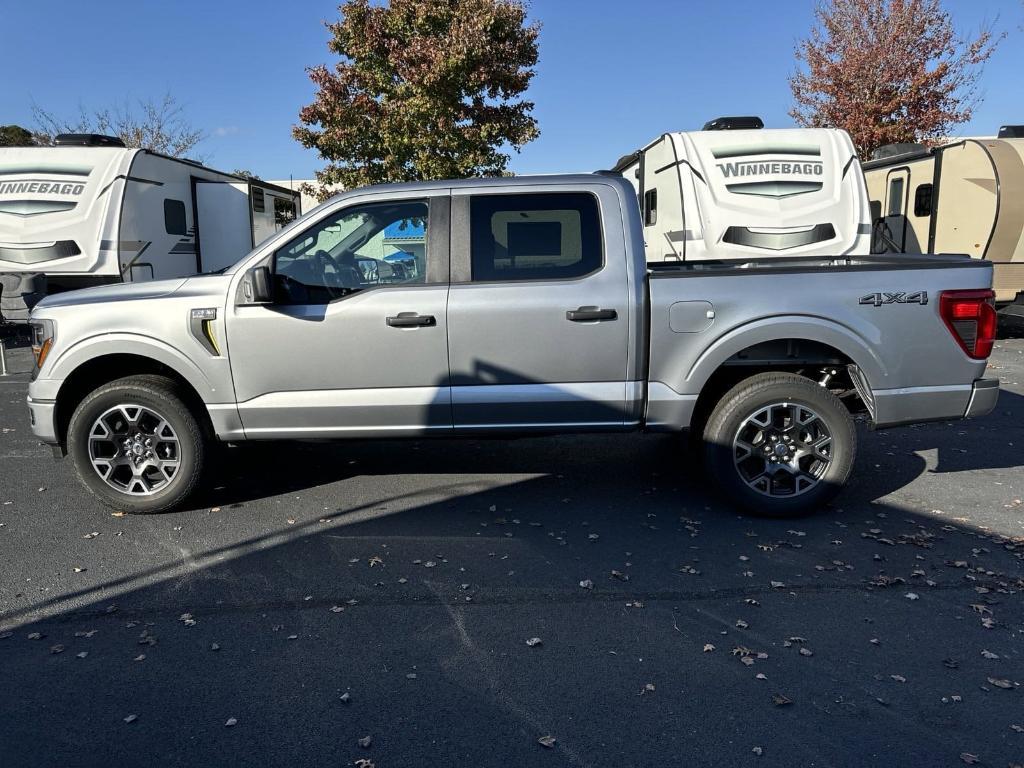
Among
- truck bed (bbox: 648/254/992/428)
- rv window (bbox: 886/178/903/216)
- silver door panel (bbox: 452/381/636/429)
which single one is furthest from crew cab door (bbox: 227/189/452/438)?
rv window (bbox: 886/178/903/216)

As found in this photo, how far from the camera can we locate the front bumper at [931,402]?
4.75m

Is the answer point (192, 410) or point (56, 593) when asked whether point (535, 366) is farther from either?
point (56, 593)

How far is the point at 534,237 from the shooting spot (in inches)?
192

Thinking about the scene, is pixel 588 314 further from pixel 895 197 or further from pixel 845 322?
pixel 895 197

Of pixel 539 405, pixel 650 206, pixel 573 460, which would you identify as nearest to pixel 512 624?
pixel 539 405

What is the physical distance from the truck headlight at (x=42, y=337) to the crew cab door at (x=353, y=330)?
1.18 metres

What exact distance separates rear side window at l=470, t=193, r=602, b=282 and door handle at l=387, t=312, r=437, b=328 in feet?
1.26

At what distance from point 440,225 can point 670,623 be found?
2688 mm

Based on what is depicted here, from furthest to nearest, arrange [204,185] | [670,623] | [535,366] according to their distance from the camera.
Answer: [204,185]
[535,366]
[670,623]

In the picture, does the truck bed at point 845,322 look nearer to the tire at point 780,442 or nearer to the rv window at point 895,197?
the tire at point 780,442

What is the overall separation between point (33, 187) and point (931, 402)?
38.4 ft

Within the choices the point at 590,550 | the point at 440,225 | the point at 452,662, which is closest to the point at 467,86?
the point at 440,225

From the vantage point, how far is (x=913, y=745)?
2.71m

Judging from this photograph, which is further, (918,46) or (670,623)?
(918,46)
